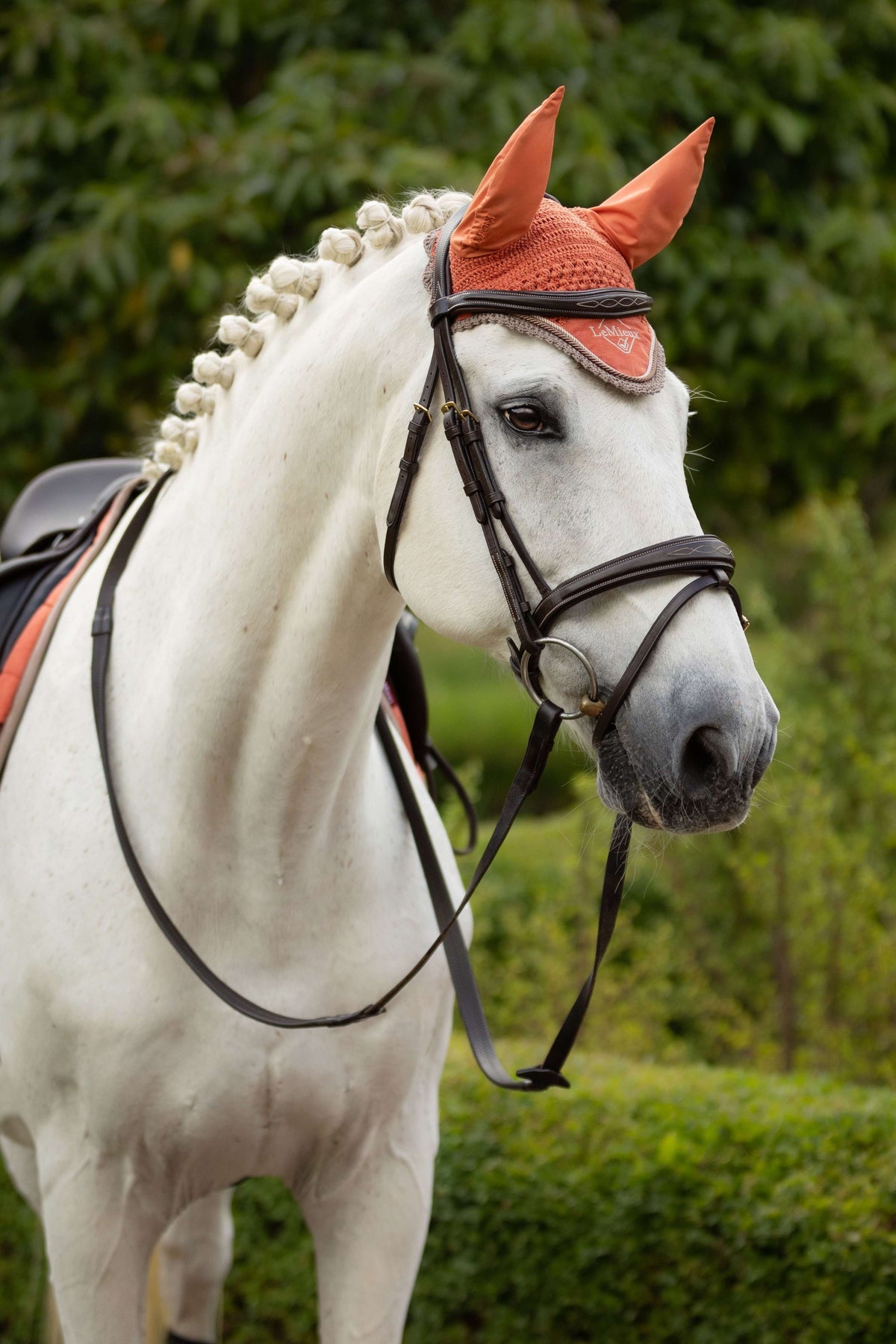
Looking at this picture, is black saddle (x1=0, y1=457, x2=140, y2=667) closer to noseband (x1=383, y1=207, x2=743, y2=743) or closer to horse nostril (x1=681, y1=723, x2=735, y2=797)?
noseband (x1=383, y1=207, x2=743, y2=743)

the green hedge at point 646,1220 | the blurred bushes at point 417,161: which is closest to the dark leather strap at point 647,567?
the green hedge at point 646,1220

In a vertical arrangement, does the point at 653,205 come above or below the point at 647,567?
above

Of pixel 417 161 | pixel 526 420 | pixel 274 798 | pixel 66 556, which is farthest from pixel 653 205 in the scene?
pixel 417 161

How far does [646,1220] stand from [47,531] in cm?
205

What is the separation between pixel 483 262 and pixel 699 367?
151 inches

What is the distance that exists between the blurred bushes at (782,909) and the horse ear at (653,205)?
2.40 meters

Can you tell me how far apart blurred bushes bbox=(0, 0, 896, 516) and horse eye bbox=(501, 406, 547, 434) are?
10.6 feet

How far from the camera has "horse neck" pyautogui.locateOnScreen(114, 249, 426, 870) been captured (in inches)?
68.6

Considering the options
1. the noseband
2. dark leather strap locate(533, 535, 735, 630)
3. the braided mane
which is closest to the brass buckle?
the noseband

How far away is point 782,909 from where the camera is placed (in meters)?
4.38

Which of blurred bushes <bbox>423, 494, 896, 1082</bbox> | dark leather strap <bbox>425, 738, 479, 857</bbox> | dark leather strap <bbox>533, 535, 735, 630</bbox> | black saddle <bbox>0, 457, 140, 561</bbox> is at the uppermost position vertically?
dark leather strap <bbox>533, 535, 735, 630</bbox>

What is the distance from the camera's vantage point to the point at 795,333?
16.1ft

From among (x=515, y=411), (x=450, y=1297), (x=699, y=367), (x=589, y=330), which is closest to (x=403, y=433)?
(x=515, y=411)

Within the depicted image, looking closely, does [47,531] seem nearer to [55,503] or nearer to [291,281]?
[55,503]
